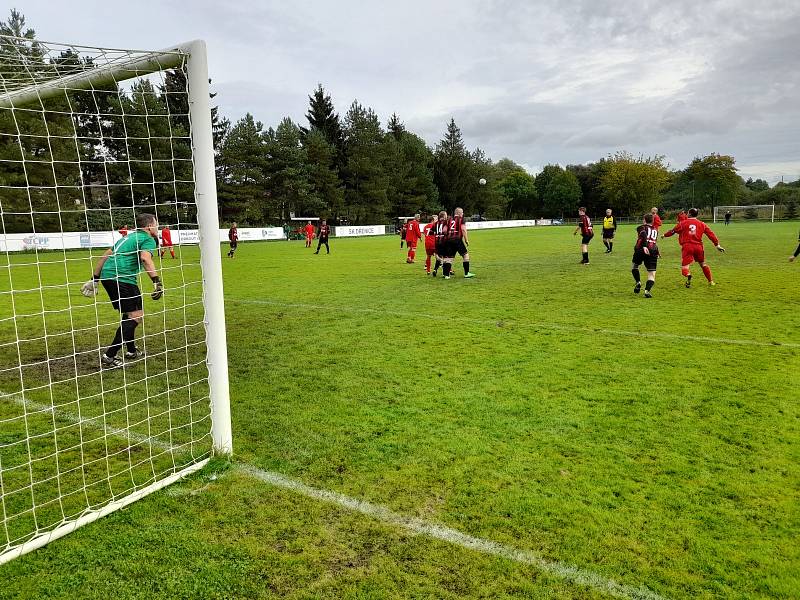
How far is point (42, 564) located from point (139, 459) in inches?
54.7

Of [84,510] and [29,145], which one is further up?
[29,145]

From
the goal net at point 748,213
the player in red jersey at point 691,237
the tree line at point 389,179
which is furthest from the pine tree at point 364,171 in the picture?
the player in red jersey at point 691,237

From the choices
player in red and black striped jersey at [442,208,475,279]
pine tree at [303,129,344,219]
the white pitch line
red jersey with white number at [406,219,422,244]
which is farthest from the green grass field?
pine tree at [303,129,344,219]

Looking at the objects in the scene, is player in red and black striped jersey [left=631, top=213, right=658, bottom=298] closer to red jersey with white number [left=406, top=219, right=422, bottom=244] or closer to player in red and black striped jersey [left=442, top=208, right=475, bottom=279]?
player in red and black striped jersey [left=442, top=208, right=475, bottom=279]

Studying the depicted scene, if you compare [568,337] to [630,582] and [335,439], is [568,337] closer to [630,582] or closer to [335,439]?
[335,439]

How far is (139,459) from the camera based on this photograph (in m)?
4.48

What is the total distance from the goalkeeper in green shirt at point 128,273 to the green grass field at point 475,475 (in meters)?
0.54

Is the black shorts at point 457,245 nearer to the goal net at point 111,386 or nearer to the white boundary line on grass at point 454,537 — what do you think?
the goal net at point 111,386

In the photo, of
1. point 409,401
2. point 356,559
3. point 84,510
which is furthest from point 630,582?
point 84,510

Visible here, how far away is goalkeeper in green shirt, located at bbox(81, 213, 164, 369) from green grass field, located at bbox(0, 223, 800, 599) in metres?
0.54

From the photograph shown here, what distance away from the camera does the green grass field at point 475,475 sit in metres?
2.98

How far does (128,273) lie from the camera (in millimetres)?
7008

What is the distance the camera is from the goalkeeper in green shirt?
6.73m

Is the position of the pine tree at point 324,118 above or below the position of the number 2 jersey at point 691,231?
above
